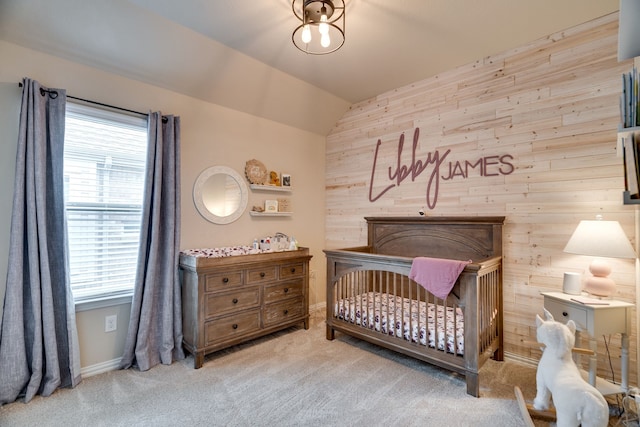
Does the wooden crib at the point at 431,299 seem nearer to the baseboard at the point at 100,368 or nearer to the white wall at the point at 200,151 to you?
the white wall at the point at 200,151

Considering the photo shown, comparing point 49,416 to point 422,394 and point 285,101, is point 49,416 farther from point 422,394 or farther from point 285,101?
point 285,101

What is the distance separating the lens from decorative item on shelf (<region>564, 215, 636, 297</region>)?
1.80 metres

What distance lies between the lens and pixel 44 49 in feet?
6.67

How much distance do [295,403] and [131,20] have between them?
113 inches

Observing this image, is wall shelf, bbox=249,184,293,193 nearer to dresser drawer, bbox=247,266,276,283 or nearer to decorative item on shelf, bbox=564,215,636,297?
dresser drawer, bbox=247,266,276,283

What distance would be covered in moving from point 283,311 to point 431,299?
4.95ft

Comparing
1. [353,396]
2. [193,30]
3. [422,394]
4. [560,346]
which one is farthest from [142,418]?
[193,30]

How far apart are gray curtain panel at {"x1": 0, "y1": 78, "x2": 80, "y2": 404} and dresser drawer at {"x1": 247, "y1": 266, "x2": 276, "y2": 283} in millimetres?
1294

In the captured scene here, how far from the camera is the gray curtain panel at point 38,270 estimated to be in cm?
186

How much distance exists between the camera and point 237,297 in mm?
2623

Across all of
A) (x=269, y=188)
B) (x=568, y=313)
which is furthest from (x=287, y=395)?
(x=269, y=188)

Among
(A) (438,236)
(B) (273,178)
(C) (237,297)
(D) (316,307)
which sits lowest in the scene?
(D) (316,307)

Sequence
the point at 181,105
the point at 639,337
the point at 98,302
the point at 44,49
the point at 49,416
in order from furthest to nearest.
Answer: the point at 181,105 < the point at 98,302 < the point at 44,49 < the point at 639,337 < the point at 49,416

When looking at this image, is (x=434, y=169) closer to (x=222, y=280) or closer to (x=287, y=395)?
(x=222, y=280)
